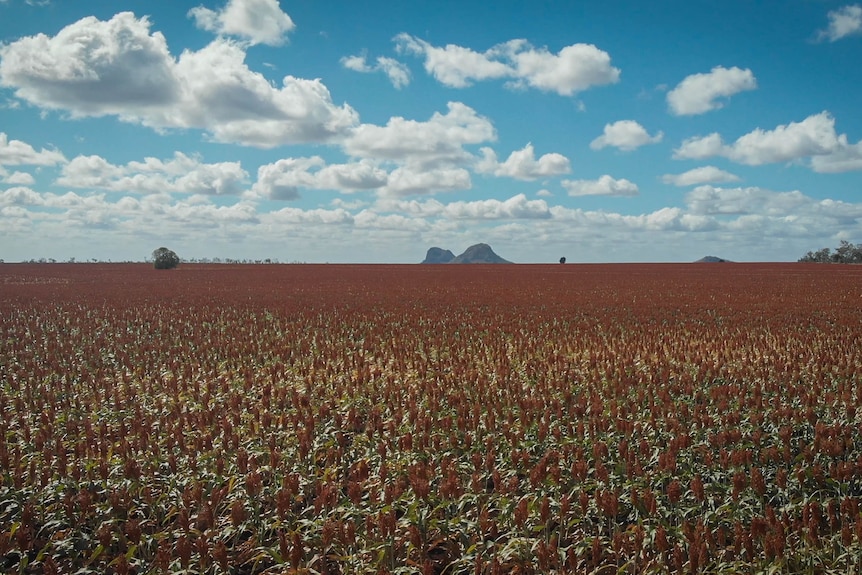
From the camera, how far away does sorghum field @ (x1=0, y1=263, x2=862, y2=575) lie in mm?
4852

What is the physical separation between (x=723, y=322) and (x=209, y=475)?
53.5ft

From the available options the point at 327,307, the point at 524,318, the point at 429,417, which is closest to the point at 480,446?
the point at 429,417

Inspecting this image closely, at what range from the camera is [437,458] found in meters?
6.59

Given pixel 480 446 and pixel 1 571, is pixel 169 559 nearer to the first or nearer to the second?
pixel 1 571

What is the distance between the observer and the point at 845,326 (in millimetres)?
16172

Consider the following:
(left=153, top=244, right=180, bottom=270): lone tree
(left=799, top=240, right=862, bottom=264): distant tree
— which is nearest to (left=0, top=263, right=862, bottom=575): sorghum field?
(left=153, top=244, right=180, bottom=270): lone tree

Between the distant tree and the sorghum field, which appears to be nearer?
the sorghum field

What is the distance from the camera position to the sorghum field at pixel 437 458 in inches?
191

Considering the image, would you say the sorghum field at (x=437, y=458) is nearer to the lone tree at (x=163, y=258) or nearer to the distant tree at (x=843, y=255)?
the lone tree at (x=163, y=258)

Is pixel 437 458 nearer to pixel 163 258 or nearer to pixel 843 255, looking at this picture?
pixel 163 258

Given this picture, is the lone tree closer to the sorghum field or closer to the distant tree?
the sorghum field

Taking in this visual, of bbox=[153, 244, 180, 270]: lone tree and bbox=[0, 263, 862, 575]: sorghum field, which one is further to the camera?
bbox=[153, 244, 180, 270]: lone tree

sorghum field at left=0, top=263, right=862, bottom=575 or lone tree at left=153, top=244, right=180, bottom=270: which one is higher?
lone tree at left=153, top=244, right=180, bottom=270

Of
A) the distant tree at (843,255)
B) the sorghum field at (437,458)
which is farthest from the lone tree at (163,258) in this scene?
the distant tree at (843,255)
